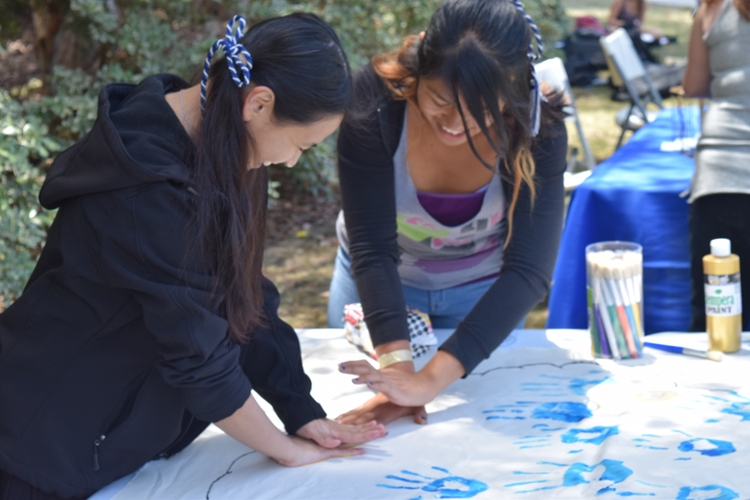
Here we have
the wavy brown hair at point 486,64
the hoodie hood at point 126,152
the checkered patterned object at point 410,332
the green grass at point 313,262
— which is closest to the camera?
the hoodie hood at point 126,152

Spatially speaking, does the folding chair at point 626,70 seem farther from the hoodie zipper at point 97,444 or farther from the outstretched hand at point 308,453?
the hoodie zipper at point 97,444

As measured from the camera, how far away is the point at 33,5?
3.64 meters

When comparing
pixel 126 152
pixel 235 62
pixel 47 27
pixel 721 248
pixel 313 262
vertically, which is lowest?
pixel 313 262

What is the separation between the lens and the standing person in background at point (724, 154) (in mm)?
1998

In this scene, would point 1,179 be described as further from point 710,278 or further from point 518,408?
point 710,278

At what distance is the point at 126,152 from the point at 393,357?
716mm

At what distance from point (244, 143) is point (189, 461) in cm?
54

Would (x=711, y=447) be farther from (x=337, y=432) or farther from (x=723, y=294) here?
(x=337, y=432)

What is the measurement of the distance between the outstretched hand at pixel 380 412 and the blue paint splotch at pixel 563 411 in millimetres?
201

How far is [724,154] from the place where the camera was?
2.03m

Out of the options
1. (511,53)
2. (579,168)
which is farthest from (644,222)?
(579,168)

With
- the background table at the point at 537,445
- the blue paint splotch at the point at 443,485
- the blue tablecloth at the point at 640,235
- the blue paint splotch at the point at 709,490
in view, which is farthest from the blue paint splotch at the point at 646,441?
the blue tablecloth at the point at 640,235


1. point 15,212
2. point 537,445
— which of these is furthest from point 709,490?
point 15,212

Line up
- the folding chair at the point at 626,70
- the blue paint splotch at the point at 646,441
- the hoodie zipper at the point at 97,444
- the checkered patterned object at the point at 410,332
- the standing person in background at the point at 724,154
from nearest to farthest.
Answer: the hoodie zipper at the point at 97,444 → the blue paint splotch at the point at 646,441 → the checkered patterned object at the point at 410,332 → the standing person in background at the point at 724,154 → the folding chair at the point at 626,70
